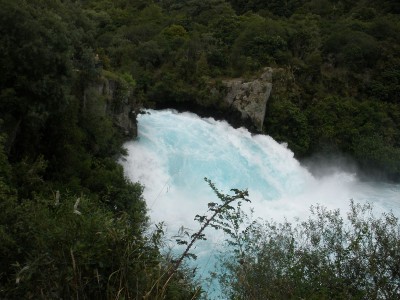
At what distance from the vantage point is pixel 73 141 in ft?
47.5

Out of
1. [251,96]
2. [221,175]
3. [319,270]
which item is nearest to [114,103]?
[221,175]

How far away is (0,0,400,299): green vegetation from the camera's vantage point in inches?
162

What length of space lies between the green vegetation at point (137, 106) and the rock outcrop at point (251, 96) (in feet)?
2.62

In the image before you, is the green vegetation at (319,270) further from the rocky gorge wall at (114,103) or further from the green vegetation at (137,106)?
the rocky gorge wall at (114,103)

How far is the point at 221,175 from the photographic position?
20.4 metres

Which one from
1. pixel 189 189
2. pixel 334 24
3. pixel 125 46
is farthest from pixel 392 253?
pixel 334 24

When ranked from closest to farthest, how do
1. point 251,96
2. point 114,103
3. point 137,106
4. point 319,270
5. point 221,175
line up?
point 319,270, point 114,103, point 221,175, point 137,106, point 251,96

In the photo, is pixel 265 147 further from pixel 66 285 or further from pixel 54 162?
pixel 66 285

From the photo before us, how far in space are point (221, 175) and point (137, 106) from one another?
5.60m

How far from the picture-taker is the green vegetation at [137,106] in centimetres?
411

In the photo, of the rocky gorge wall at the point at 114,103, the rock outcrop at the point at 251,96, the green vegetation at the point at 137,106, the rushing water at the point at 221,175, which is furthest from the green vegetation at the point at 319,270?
the rock outcrop at the point at 251,96

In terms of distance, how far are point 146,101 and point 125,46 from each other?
7701 mm

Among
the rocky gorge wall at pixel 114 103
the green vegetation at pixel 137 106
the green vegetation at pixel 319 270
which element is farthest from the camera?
the rocky gorge wall at pixel 114 103

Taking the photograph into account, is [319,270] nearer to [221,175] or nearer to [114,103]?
[221,175]
